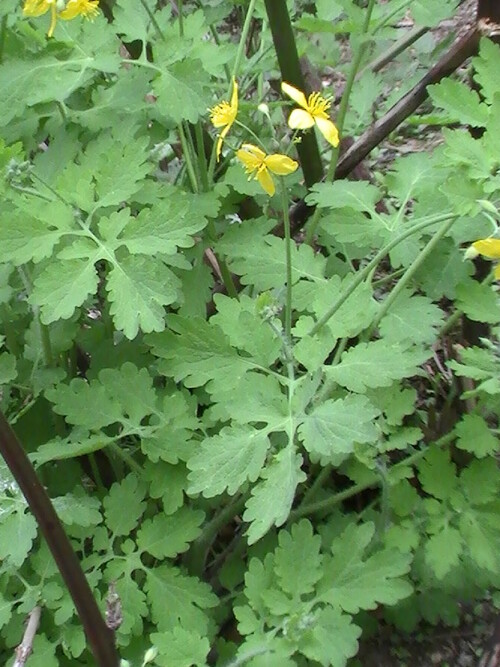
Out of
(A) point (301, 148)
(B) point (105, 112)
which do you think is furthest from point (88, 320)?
(A) point (301, 148)

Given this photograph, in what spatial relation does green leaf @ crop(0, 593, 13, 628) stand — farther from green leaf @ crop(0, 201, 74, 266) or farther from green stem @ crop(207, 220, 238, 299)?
green stem @ crop(207, 220, 238, 299)

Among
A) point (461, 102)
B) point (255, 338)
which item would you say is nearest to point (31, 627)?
point (255, 338)

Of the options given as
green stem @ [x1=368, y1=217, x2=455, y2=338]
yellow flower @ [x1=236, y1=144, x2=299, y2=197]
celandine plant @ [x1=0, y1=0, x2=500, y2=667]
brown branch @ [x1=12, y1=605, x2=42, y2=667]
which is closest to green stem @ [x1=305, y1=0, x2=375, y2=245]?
celandine plant @ [x1=0, y1=0, x2=500, y2=667]

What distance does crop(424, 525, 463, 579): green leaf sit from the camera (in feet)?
3.52

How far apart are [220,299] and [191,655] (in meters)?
0.52

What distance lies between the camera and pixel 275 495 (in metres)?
0.91

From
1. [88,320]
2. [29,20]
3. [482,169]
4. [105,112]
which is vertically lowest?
[88,320]

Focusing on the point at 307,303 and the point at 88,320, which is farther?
the point at 88,320

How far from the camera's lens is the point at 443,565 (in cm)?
107

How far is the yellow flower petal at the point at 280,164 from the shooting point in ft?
2.98

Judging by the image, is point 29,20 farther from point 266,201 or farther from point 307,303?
point 307,303

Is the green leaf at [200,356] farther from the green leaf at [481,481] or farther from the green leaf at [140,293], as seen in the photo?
the green leaf at [481,481]

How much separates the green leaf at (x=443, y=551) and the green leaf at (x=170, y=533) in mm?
363

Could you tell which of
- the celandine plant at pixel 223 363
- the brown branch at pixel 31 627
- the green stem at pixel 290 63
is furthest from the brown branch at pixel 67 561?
the green stem at pixel 290 63
